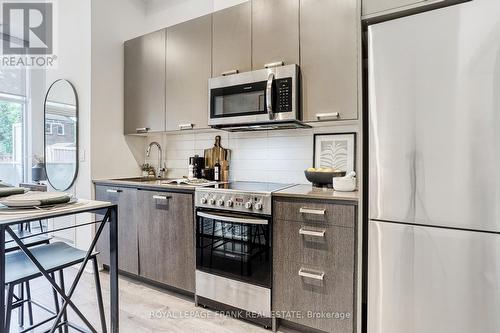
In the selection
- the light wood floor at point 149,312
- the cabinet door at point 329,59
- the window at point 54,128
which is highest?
the cabinet door at point 329,59

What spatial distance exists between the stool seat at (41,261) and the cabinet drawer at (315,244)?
3.60 ft

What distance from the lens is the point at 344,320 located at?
5.27 feet

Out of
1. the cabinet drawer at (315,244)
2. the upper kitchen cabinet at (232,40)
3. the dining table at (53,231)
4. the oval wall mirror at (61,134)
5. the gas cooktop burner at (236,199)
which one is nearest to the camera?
the dining table at (53,231)

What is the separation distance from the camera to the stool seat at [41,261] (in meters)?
1.23

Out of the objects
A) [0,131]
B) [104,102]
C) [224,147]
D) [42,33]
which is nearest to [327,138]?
[224,147]

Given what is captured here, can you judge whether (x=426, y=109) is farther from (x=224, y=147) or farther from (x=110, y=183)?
(x=110, y=183)

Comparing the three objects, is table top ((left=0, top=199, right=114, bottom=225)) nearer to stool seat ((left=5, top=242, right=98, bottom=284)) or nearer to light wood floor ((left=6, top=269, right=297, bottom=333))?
stool seat ((left=5, top=242, right=98, bottom=284))

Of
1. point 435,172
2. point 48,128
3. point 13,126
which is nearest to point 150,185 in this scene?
point 48,128

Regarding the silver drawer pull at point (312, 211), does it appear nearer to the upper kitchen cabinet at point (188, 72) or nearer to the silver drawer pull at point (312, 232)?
the silver drawer pull at point (312, 232)

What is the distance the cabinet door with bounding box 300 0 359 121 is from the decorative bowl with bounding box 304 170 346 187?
1.28ft

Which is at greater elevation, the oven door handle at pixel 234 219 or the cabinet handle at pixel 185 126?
the cabinet handle at pixel 185 126

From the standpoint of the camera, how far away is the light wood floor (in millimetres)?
1872

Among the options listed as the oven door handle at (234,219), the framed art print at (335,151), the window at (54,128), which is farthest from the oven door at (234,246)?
the window at (54,128)

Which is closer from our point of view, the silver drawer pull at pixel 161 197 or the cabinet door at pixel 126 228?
the silver drawer pull at pixel 161 197
